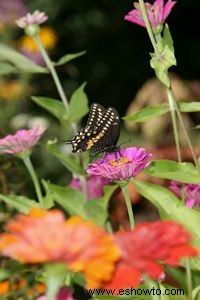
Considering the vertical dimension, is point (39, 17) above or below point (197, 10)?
above

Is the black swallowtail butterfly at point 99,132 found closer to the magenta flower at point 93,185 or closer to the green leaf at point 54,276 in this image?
the magenta flower at point 93,185

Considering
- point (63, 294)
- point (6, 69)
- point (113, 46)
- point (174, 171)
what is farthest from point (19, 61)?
point (113, 46)

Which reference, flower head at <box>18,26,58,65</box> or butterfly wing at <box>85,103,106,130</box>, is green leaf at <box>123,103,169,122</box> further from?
flower head at <box>18,26,58,65</box>

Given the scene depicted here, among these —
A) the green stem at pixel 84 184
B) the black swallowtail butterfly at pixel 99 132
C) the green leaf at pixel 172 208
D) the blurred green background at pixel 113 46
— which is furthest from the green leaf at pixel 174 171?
the blurred green background at pixel 113 46

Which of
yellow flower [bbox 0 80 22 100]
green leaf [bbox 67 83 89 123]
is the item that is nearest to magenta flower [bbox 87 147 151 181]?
green leaf [bbox 67 83 89 123]

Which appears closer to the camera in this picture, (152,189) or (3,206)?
(152,189)

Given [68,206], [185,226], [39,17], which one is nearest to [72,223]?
[185,226]

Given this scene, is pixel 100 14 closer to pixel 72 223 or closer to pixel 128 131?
pixel 128 131
